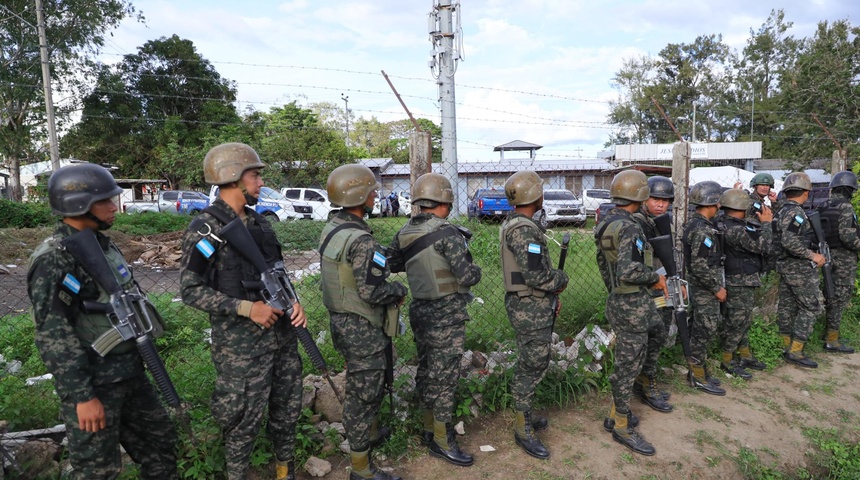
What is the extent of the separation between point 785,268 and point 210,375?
219 inches

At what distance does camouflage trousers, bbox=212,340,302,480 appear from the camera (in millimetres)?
2488

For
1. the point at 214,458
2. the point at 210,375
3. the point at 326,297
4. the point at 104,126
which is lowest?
the point at 214,458

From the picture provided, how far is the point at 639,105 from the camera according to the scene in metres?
42.7

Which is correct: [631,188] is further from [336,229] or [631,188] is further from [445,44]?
[445,44]

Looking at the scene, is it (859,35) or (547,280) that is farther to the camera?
(859,35)

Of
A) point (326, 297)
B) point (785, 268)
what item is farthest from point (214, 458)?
point (785, 268)

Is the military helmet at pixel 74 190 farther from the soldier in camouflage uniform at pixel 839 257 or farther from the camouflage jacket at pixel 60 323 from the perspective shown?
the soldier in camouflage uniform at pixel 839 257

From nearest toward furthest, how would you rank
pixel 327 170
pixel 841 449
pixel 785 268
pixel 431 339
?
pixel 431 339 < pixel 841 449 < pixel 785 268 < pixel 327 170

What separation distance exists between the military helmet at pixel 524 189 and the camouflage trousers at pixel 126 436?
8.06 feet

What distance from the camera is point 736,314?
4.55m

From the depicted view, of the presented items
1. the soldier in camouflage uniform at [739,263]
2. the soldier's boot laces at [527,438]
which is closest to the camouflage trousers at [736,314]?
the soldier in camouflage uniform at [739,263]

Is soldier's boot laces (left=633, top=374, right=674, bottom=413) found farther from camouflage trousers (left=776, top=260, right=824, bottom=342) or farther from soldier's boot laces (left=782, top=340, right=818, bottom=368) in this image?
camouflage trousers (left=776, top=260, right=824, bottom=342)

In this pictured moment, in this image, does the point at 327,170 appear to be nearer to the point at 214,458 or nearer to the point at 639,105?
the point at 214,458

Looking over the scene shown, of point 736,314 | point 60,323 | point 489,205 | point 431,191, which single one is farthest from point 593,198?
point 60,323
